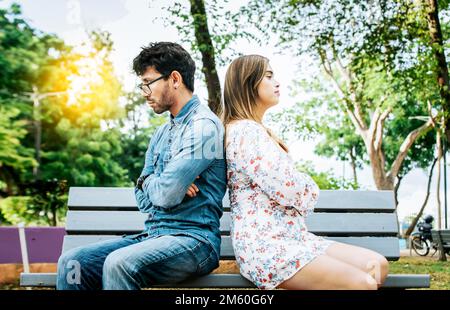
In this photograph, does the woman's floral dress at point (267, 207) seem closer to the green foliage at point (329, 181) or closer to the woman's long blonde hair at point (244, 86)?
the woman's long blonde hair at point (244, 86)

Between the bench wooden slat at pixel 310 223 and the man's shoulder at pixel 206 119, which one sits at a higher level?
the man's shoulder at pixel 206 119

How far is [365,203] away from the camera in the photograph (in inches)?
151

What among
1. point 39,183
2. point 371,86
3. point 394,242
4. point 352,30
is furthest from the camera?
point 39,183

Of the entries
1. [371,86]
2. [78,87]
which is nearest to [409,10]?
[371,86]

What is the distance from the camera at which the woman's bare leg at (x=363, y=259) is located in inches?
109

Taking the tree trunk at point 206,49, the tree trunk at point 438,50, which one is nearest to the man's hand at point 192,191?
the tree trunk at point 206,49

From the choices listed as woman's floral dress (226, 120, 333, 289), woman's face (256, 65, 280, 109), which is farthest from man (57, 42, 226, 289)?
woman's face (256, 65, 280, 109)

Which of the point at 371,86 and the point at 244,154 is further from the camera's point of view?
the point at 371,86

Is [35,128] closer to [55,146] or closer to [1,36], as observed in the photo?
[55,146]

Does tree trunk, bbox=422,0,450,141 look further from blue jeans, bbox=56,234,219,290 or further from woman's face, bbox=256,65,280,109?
blue jeans, bbox=56,234,219,290

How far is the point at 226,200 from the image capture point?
375 cm

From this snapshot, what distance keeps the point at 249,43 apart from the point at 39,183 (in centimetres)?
1140

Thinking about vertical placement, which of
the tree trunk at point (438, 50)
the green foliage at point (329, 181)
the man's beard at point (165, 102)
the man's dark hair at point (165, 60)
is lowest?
the green foliage at point (329, 181)

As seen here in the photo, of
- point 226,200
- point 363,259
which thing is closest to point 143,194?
point 226,200
